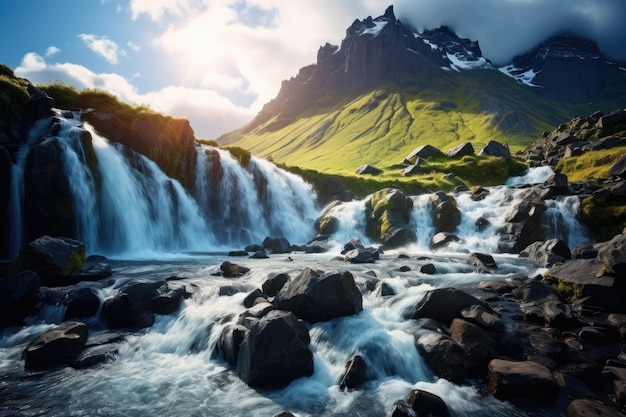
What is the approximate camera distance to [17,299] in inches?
551

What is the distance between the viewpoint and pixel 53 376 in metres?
10.4

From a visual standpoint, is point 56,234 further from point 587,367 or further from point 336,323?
point 587,367

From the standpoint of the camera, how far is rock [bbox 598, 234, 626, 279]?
1351cm

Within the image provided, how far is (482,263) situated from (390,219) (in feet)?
59.2

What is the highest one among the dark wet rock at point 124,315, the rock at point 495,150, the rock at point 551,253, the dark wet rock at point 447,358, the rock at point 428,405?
the rock at point 495,150

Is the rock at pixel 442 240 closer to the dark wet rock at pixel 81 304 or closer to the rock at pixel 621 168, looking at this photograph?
the rock at pixel 621 168

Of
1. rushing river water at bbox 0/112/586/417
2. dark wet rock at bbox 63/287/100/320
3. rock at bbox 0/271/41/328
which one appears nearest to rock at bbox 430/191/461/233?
A: rushing river water at bbox 0/112/586/417

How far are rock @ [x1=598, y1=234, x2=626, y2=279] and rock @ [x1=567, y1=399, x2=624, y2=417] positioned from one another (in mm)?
7953

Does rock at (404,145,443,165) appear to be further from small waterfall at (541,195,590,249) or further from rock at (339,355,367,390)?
rock at (339,355,367,390)

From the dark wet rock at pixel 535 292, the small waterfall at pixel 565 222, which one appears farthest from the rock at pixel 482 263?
the small waterfall at pixel 565 222

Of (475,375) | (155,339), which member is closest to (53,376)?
(155,339)

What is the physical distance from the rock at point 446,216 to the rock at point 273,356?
32174 mm

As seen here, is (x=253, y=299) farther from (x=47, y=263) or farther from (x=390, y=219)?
(x=390, y=219)

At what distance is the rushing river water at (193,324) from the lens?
9180mm
